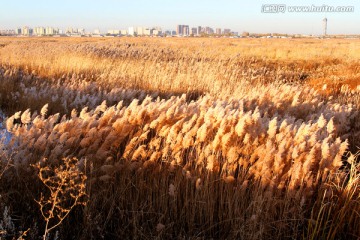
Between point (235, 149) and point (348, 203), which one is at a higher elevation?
point (235, 149)

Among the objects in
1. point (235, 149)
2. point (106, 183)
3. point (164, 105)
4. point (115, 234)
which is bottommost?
point (115, 234)

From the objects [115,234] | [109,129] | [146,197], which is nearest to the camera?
[115,234]

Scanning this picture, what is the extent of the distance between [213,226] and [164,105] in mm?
1434

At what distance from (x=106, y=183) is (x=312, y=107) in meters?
3.81

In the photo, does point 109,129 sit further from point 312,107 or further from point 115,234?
point 312,107

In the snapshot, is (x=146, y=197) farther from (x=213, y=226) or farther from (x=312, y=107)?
(x=312, y=107)

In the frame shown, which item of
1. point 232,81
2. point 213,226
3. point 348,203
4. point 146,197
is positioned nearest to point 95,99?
point 146,197

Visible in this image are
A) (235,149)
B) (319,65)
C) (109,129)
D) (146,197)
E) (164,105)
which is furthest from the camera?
(319,65)

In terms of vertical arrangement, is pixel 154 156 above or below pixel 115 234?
above

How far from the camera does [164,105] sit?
11.9ft

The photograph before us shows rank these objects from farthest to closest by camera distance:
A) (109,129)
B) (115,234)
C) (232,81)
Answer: (232,81) < (109,129) < (115,234)

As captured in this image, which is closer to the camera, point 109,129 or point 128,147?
point 128,147

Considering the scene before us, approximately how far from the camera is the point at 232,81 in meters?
9.12

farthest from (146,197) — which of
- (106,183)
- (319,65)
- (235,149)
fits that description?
(319,65)
